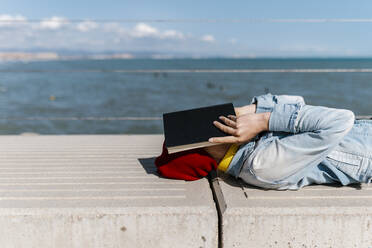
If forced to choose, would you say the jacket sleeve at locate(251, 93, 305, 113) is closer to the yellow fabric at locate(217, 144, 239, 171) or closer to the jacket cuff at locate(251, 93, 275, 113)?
the jacket cuff at locate(251, 93, 275, 113)

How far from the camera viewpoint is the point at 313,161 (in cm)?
132

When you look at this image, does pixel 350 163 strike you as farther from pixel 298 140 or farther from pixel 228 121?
pixel 228 121

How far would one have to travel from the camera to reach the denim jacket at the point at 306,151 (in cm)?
128

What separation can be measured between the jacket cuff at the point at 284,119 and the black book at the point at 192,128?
0.17 metres

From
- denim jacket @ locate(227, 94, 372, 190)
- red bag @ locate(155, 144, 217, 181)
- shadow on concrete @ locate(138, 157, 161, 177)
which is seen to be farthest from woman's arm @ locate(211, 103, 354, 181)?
shadow on concrete @ locate(138, 157, 161, 177)

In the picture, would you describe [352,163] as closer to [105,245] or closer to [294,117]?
[294,117]

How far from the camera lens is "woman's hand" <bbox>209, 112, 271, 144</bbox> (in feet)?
4.37

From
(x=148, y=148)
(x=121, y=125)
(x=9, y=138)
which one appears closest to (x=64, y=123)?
(x=121, y=125)

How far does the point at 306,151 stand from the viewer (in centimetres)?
129

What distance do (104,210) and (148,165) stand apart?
485 millimetres

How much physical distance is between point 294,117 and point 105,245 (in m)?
0.76

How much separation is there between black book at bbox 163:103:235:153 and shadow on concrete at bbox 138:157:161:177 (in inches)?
8.7

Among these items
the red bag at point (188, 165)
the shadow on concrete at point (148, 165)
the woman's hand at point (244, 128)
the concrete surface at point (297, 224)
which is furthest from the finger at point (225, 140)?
the shadow on concrete at point (148, 165)

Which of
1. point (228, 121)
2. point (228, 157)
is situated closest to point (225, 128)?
point (228, 121)
